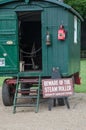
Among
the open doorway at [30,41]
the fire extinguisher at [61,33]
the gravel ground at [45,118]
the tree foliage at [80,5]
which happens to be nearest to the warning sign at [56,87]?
the gravel ground at [45,118]

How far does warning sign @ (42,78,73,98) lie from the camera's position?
45.6 feet

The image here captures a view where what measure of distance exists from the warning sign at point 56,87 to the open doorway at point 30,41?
1517 mm

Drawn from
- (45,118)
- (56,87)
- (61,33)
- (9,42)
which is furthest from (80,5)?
(45,118)

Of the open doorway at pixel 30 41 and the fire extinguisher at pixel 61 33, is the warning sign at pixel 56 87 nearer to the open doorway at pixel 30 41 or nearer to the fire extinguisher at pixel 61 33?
the fire extinguisher at pixel 61 33

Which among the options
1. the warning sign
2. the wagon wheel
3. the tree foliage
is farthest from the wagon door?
the tree foliage

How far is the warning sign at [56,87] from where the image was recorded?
13914mm

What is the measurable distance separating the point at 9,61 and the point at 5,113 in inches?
76.5

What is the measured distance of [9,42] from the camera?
1456 centimetres

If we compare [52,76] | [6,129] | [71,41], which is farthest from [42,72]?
[6,129]

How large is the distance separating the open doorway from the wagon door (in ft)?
1.83

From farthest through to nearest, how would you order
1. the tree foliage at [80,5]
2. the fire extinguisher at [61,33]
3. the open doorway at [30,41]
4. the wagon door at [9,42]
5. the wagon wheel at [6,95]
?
the tree foliage at [80,5]
the open doorway at [30,41]
the wagon wheel at [6,95]
the wagon door at [9,42]
the fire extinguisher at [61,33]

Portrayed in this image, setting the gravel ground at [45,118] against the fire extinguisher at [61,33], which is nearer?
the gravel ground at [45,118]

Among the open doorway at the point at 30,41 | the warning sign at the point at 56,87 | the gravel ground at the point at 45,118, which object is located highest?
the open doorway at the point at 30,41

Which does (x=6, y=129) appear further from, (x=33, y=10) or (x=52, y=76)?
(x=33, y=10)
